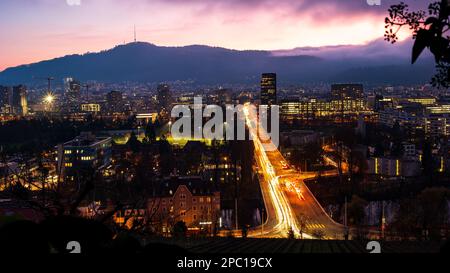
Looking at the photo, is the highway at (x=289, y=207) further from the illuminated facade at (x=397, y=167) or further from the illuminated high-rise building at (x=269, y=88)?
the illuminated high-rise building at (x=269, y=88)

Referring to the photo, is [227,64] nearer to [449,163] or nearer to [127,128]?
[127,128]

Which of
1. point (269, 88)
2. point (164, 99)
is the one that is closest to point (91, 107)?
point (164, 99)

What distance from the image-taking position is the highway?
5.53m

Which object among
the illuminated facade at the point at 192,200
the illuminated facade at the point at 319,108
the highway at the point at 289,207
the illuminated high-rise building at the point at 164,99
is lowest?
the highway at the point at 289,207

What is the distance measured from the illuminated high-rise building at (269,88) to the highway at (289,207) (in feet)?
48.8

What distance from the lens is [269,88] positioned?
87.1 feet

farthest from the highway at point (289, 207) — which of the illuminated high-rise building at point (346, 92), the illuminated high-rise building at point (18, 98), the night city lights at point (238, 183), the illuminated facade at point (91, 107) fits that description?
the illuminated high-rise building at point (18, 98)

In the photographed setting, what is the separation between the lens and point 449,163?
1036 centimetres

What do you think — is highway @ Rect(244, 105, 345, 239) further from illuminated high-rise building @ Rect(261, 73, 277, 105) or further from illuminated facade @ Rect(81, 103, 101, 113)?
illuminated facade @ Rect(81, 103, 101, 113)

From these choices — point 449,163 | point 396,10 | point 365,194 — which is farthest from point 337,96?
point 396,10

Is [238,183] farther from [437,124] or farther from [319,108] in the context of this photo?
[319,108]

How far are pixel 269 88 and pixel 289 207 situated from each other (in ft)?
65.0

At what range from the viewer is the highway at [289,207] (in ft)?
18.1
